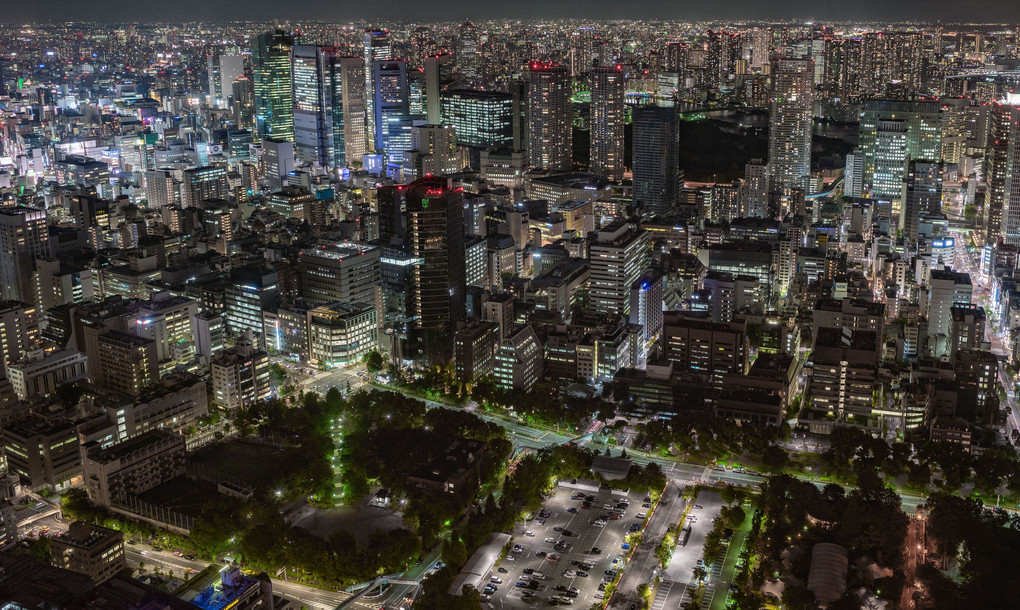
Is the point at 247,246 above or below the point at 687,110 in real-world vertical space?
below

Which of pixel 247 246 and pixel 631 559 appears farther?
pixel 247 246

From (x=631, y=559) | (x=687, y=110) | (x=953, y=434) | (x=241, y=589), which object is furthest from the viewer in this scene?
(x=687, y=110)

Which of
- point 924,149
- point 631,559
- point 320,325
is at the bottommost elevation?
point 631,559

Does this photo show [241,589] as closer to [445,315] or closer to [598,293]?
[445,315]

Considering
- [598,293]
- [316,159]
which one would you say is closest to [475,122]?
[316,159]

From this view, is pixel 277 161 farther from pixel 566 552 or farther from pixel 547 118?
pixel 566 552

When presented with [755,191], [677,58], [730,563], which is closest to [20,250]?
[730,563]

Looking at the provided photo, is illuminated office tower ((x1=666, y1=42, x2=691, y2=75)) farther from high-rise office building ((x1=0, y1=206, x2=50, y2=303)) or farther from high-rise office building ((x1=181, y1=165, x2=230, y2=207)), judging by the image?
high-rise office building ((x1=0, y1=206, x2=50, y2=303))
